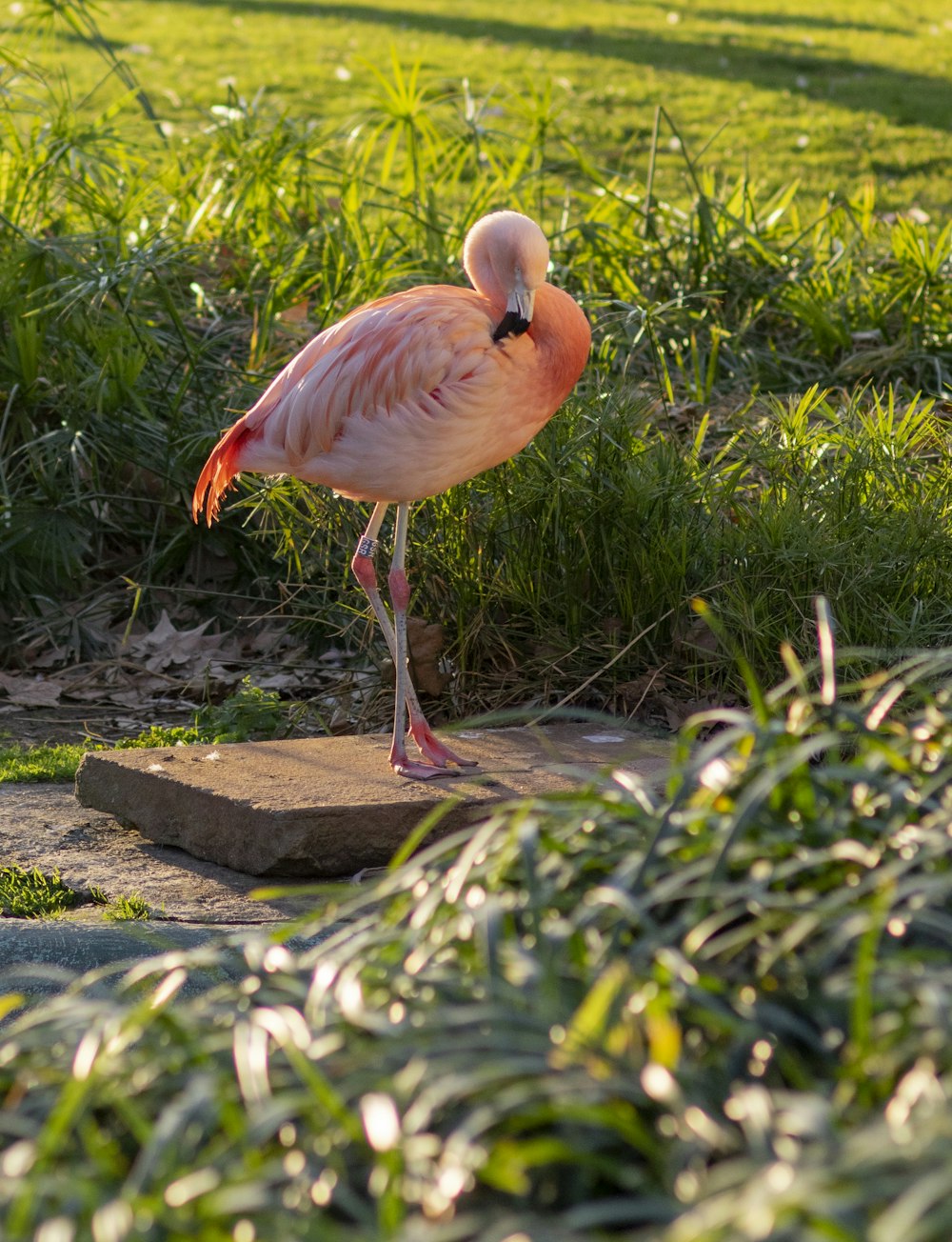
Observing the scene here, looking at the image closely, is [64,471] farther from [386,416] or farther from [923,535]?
[923,535]

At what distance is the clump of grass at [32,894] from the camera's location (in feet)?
11.2

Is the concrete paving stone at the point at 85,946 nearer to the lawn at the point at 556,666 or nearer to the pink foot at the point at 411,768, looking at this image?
the lawn at the point at 556,666

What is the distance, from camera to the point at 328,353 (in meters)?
4.15

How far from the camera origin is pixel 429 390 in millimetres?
3973

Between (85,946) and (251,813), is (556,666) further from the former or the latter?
(85,946)

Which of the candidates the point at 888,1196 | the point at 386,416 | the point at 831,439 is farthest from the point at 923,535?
the point at 888,1196

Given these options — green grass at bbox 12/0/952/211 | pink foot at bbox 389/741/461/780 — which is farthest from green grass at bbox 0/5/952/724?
green grass at bbox 12/0/952/211

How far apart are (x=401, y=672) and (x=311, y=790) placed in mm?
455

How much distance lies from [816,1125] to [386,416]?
2.87 m

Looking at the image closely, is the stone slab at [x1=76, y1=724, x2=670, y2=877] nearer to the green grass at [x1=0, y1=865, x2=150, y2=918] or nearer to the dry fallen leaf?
the green grass at [x1=0, y1=865, x2=150, y2=918]

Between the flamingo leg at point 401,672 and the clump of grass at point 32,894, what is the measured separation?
0.86 m

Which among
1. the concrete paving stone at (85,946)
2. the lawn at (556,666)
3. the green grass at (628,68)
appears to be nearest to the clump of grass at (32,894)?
the concrete paving stone at (85,946)

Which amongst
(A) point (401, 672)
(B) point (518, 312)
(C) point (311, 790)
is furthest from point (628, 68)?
(C) point (311, 790)

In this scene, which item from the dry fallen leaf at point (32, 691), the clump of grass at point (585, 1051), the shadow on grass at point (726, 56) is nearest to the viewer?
the clump of grass at point (585, 1051)
